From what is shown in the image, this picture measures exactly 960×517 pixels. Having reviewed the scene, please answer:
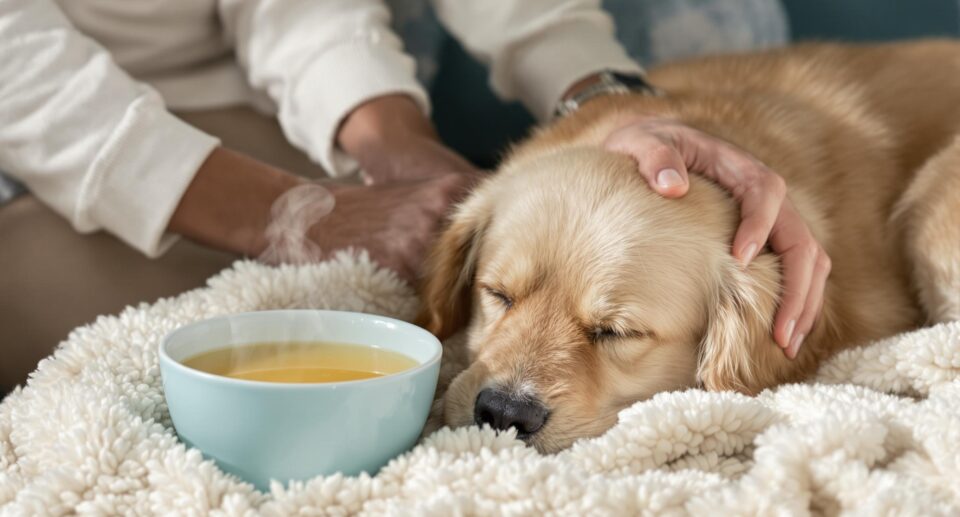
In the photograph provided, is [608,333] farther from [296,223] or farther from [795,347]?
[296,223]

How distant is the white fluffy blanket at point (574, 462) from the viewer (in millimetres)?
754

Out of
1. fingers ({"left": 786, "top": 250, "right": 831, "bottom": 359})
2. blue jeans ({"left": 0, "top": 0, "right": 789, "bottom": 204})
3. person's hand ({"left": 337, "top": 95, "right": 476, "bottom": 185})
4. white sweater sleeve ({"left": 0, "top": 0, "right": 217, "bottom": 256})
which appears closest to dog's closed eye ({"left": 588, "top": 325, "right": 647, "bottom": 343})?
fingers ({"left": 786, "top": 250, "right": 831, "bottom": 359})

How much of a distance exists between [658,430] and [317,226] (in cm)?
75

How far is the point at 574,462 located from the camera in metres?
0.86

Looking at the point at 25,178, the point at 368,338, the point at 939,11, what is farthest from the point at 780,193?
the point at 939,11

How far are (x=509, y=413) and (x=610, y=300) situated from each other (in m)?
0.21

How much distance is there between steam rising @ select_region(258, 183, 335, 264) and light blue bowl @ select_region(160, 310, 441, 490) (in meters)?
0.52

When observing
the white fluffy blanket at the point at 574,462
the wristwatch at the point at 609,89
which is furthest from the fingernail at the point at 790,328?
the wristwatch at the point at 609,89

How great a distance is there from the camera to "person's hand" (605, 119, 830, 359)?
3.95 feet

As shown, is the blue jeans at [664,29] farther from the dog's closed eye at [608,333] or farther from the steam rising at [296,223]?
the dog's closed eye at [608,333]

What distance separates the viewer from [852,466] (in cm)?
77

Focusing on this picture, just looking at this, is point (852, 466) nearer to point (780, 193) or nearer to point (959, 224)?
point (780, 193)

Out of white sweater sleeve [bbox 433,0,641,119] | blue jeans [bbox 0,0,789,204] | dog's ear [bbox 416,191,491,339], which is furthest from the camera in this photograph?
blue jeans [bbox 0,0,789,204]

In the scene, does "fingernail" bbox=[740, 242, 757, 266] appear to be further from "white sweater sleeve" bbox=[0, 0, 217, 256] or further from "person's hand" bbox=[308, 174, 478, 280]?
"white sweater sleeve" bbox=[0, 0, 217, 256]
